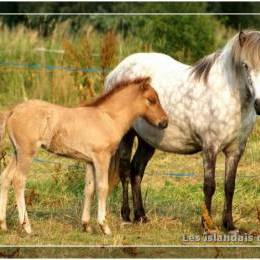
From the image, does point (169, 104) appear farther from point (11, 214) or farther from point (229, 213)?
point (11, 214)

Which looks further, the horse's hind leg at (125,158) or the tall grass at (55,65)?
the tall grass at (55,65)

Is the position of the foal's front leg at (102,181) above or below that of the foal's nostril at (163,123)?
below

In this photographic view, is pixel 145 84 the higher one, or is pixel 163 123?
pixel 145 84

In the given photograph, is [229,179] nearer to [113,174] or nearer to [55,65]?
[113,174]

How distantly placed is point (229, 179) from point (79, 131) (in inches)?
64.1

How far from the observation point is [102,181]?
28.2 feet

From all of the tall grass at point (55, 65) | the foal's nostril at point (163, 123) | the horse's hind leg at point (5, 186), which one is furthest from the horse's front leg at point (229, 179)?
the tall grass at point (55, 65)

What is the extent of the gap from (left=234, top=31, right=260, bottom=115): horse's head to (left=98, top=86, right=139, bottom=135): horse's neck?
106cm

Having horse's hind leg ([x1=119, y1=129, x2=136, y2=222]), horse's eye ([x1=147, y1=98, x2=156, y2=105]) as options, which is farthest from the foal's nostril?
horse's hind leg ([x1=119, y1=129, x2=136, y2=222])

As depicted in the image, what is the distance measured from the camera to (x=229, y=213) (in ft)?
29.9

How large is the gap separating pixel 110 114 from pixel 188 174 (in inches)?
141

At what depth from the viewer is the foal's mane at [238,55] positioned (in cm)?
841

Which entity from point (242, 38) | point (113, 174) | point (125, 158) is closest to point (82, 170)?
point (125, 158)

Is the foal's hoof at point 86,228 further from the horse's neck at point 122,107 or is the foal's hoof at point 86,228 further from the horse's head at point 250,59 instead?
the horse's head at point 250,59
